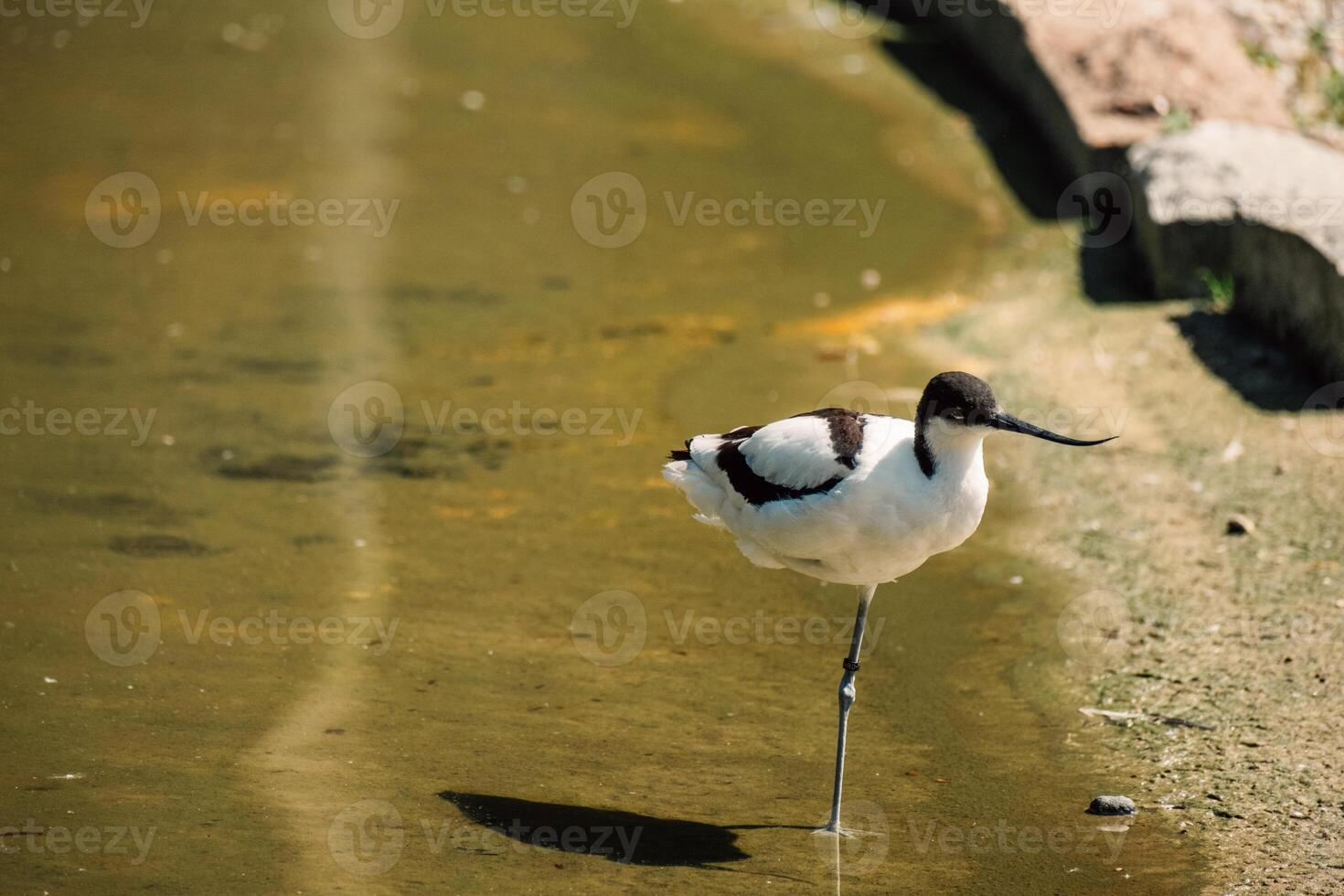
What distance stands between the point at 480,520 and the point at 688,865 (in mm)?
2458

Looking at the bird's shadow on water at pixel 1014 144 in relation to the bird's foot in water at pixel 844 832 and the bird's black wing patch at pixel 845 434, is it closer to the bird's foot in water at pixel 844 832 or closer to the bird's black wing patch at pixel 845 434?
the bird's black wing patch at pixel 845 434

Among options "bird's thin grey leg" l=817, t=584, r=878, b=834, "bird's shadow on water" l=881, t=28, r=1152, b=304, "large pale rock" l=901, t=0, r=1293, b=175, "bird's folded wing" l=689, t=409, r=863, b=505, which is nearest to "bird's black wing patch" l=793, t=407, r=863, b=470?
"bird's folded wing" l=689, t=409, r=863, b=505

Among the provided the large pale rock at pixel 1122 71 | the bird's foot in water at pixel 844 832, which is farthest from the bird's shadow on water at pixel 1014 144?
the bird's foot in water at pixel 844 832

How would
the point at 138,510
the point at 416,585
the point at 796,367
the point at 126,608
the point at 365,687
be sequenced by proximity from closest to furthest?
1. the point at 365,687
2. the point at 126,608
3. the point at 416,585
4. the point at 138,510
5. the point at 796,367

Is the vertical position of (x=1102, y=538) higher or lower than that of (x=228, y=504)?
lower

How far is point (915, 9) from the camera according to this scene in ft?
42.2

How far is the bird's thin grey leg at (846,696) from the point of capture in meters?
4.74

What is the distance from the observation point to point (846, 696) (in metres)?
4.98

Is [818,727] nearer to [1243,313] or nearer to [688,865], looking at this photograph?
[688,865]

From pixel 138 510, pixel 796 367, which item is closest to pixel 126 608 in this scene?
pixel 138 510

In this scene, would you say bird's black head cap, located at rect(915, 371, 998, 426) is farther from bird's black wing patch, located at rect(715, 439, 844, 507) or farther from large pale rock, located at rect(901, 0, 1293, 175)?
large pale rock, located at rect(901, 0, 1293, 175)

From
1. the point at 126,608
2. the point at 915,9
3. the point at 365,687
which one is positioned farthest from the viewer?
the point at 915,9

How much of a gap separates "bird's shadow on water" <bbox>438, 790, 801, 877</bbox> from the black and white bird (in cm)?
39

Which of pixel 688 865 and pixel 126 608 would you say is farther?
pixel 126 608
